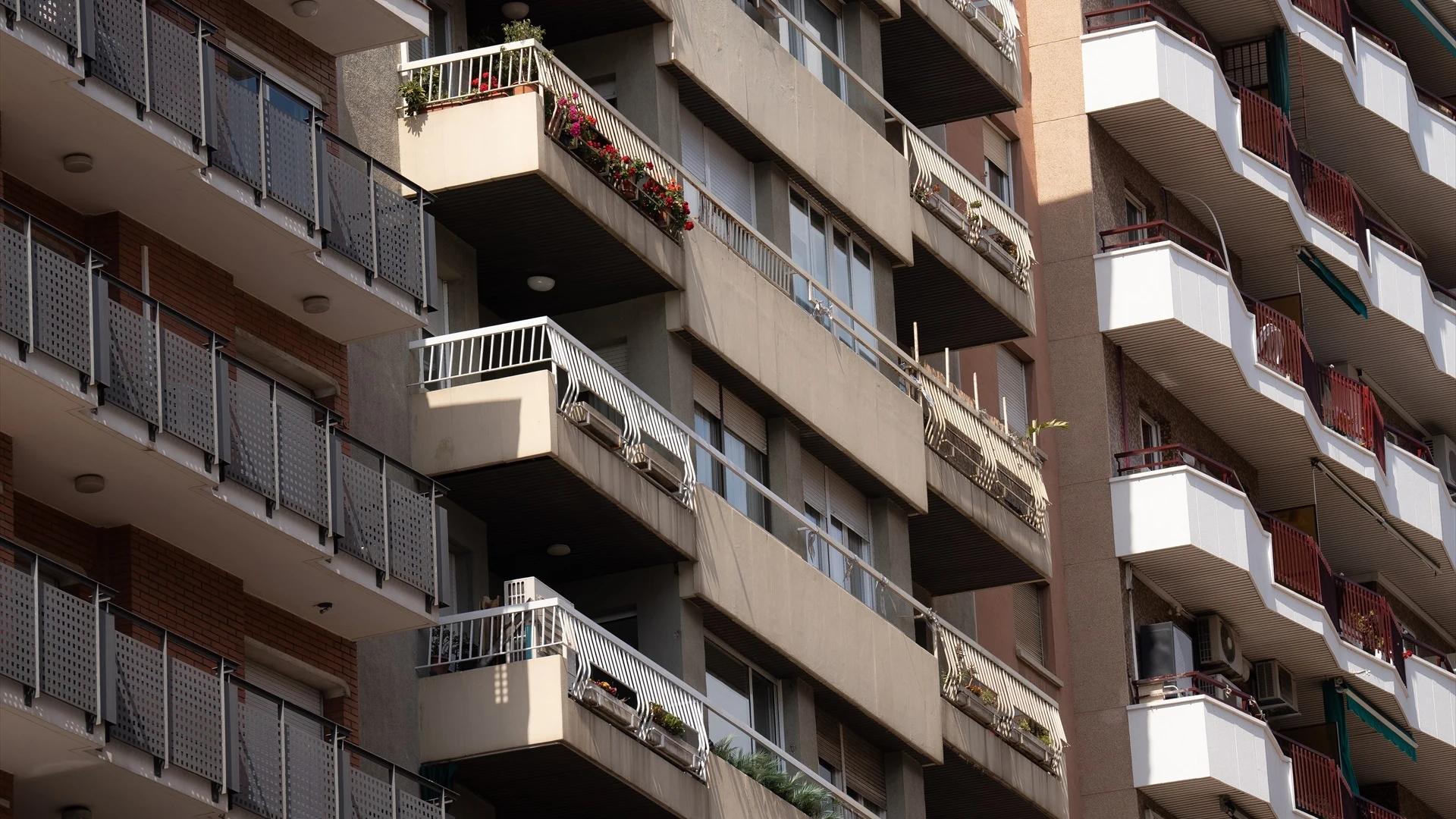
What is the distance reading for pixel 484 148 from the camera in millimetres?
29719

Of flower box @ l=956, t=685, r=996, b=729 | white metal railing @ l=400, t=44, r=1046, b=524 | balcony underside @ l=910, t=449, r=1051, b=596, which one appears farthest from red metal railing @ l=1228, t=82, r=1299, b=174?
flower box @ l=956, t=685, r=996, b=729

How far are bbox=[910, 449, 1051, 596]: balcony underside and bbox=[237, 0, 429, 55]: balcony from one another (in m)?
10.8

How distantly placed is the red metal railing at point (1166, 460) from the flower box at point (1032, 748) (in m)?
6.54

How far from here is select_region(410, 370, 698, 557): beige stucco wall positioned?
28.7 m

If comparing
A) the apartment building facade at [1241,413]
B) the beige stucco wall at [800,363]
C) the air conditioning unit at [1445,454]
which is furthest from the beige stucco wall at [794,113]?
the air conditioning unit at [1445,454]

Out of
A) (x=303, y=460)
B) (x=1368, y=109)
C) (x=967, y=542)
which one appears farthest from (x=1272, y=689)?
(x=303, y=460)

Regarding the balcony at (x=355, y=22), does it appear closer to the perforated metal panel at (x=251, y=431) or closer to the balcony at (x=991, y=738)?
the perforated metal panel at (x=251, y=431)

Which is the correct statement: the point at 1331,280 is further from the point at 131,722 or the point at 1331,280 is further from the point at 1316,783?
the point at 131,722

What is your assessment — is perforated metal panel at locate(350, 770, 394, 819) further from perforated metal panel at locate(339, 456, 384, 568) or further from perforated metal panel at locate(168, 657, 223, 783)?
perforated metal panel at locate(168, 657, 223, 783)

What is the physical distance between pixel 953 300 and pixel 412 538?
13849 mm

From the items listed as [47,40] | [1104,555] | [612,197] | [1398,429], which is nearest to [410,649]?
[612,197]

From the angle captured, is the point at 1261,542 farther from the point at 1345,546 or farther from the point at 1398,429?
the point at 1398,429

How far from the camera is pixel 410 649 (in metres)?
28.3

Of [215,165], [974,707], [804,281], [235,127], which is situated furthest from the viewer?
[974,707]
